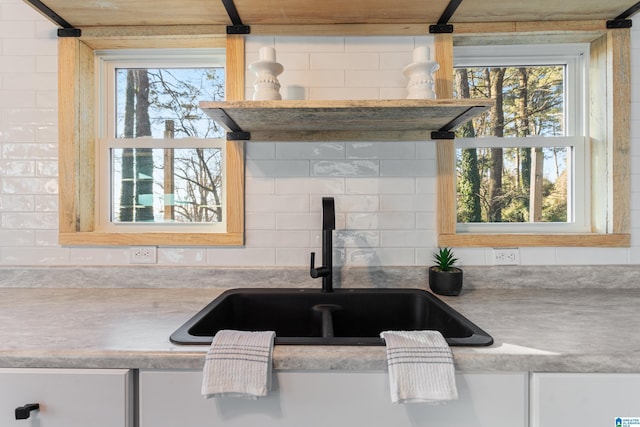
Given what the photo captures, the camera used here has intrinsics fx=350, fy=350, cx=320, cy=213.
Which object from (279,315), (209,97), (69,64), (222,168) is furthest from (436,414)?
(69,64)

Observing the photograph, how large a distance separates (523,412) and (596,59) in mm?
1522

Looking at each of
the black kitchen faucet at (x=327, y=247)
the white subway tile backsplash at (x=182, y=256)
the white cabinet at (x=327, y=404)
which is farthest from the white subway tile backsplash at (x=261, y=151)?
the white cabinet at (x=327, y=404)

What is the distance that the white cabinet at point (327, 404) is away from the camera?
766 mm

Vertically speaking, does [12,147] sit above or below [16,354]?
above

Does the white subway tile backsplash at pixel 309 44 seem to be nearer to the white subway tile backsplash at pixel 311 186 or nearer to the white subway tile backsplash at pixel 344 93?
the white subway tile backsplash at pixel 344 93

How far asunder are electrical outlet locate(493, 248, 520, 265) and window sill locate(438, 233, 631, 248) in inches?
0.8

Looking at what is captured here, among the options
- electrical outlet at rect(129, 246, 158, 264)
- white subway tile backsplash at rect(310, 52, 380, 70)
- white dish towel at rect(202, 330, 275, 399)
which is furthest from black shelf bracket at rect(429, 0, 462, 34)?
electrical outlet at rect(129, 246, 158, 264)

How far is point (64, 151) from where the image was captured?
1.46 meters

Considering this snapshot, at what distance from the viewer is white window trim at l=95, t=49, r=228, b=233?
158cm

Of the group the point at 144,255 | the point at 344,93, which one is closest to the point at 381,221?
the point at 344,93

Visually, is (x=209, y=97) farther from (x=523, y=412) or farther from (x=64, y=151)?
(x=523, y=412)

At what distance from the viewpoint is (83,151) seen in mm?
1511

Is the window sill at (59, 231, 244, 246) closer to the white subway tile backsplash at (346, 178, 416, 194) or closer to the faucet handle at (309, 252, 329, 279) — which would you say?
the faucet handle at (309, 252, 329, 279)

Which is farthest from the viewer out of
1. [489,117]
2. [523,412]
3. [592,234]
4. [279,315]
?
[489,117]
